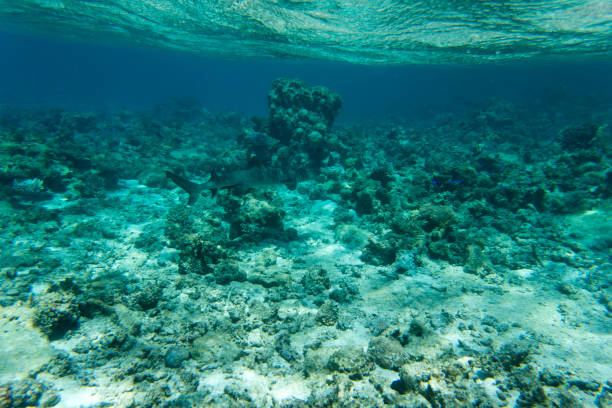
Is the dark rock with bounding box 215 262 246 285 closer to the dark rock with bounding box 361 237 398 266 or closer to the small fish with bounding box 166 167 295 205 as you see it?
the small fish with bounding box 166 167 295 205

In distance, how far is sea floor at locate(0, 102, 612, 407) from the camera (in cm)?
393

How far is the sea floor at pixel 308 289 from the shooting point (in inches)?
155

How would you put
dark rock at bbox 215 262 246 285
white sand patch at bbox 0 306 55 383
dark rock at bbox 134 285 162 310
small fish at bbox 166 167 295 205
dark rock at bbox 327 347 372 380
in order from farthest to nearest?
small fish at bbox 166 167 295 205 → dark rock at bbox 215 262 246 285 → dark rock at bbox 134 285 162 310 → dark rock at bbox 327 347 372 380 → white sand patch at bbox 0 306 55 383

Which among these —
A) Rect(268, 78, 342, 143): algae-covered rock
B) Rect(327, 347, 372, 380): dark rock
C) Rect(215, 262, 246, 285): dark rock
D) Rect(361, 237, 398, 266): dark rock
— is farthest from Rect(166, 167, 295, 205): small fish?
Rect(268, 78, 342, 143): algae-covered rock

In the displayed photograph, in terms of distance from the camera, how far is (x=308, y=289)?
243 inches

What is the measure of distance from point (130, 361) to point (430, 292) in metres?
5.88

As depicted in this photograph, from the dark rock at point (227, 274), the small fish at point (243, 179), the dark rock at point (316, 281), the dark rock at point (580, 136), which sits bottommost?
the dark rock at point (227, 274)

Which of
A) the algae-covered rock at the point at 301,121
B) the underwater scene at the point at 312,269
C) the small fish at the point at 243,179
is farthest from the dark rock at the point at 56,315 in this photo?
the algae-covered rock at the point at 301,121

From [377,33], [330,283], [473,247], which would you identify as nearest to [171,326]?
[330,283]

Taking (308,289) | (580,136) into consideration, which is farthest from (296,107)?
(580,136)

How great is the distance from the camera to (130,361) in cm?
422

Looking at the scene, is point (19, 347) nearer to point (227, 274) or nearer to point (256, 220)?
point (227, 274)

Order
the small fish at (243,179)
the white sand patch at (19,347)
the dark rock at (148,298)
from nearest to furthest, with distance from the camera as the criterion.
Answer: the white sand patch at (19,347), the dark rock at (148,298), the small fish at (243,179)

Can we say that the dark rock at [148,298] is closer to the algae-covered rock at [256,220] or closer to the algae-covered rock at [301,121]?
the algae-covered rock at [256,220]
